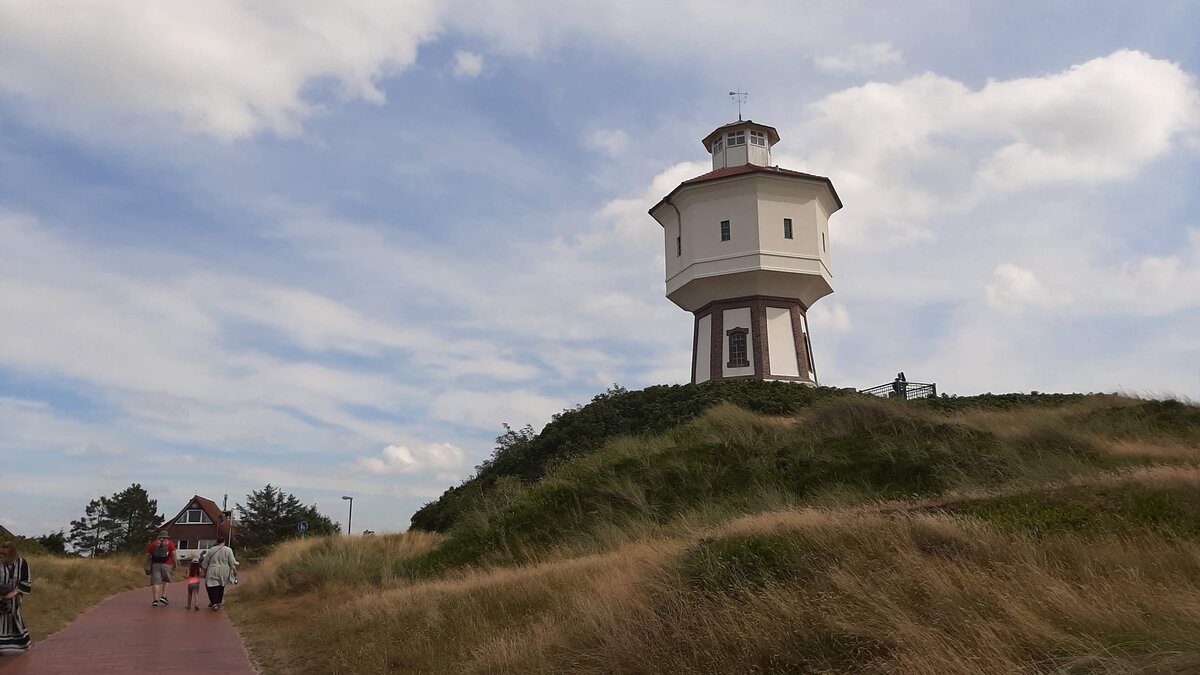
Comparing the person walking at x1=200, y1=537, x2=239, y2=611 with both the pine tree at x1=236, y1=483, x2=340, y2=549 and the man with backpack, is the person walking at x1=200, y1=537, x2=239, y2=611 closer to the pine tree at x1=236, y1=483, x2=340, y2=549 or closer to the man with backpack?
the man with backpack

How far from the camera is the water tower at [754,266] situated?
31719 mm

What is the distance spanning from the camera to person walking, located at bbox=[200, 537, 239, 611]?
15.4 meters

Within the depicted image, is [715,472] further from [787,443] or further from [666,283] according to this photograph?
[666,283]

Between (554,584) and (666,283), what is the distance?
26.5m

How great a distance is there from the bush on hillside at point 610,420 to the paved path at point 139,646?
35.0 ft

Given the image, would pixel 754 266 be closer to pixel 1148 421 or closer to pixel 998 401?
pixel 998 401

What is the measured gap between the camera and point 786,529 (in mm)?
8875

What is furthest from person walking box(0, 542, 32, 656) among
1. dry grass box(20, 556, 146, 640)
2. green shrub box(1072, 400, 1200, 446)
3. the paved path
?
green shrub box(1072, 400, 1200, 446)

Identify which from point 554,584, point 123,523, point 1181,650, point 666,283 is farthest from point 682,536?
point 123,523

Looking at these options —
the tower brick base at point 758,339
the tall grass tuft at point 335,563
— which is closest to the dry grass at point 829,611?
the tall grass tuft at point 335,563

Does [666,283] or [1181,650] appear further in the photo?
[666,283]

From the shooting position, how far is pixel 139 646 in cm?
1048

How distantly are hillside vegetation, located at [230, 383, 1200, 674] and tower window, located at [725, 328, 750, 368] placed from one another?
1152 cm

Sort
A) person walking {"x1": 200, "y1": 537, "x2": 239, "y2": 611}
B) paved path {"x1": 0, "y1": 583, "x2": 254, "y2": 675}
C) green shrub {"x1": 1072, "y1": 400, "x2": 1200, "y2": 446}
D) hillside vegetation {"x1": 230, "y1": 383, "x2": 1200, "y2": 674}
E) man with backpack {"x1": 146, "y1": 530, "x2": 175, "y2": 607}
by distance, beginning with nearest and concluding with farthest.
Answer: hillside vegetation {"x1": 230, "y1": 383, "x2": 1200, "y2": 674} → paved path {"x1": 0, "y1": 583, "x2": 254, "y2": 675} → person walking {"x1": 200, "y1": 537, "x2": 239, "y2": 611} → man with backpack {"x1": 146, "y1": 530, "x2": 175, "y2": 607} → green shrub {"x1": 1072, "y1": 400, "x2": 1200, "y2": 446}
